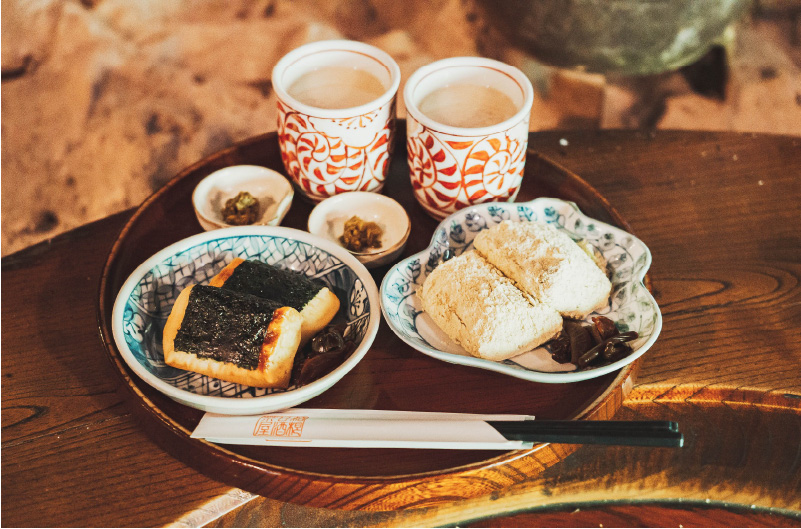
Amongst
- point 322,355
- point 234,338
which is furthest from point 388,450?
point 234,338

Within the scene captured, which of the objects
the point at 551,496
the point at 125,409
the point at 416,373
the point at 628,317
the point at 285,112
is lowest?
the point at 551,496

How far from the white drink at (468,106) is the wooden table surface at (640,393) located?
0.32 m

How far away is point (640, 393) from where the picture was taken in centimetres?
114

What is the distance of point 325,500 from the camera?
3.04ft

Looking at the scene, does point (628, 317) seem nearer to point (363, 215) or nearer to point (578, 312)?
point (578, 312)

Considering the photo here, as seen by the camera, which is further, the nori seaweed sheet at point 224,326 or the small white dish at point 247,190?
the small white dish at point 247,190

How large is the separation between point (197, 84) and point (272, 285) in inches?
68.7

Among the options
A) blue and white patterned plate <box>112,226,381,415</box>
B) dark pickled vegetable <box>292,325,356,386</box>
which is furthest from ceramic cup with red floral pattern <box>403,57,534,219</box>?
dark pickled vegetable <box>292,325,356,386</box>

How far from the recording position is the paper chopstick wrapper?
90 centimetres

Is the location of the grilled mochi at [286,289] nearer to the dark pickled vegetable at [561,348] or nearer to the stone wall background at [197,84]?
the dark pickled vegetable at [561,348]

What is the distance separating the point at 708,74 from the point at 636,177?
143 cm

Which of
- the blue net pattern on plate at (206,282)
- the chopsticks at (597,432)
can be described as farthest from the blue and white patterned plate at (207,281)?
the chopsticks at (597,432)

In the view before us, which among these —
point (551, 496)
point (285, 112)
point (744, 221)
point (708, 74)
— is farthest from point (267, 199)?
point (708, 74)

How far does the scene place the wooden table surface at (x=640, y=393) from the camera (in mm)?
1011
